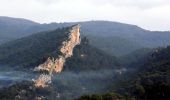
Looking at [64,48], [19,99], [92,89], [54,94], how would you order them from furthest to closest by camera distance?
[64,48] → [92,89] → [54,94] → [19,99]

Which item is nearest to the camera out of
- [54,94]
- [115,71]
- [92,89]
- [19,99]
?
[19,99]

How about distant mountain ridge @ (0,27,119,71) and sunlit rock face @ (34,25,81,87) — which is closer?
sunlit rock face @ (34,25,81,87)

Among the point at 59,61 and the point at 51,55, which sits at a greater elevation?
the point at 51,55

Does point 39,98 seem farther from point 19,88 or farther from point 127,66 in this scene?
point 127,66

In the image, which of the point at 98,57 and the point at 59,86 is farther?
the point at 98,57

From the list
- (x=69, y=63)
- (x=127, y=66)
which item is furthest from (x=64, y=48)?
(x=127, y=66)

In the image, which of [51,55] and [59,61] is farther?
[59,61]

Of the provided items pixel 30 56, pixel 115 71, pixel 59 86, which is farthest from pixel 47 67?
pixel 115 71

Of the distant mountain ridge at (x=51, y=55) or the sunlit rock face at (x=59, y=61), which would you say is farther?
the distant mountain ridge at (x=51, y=55)
